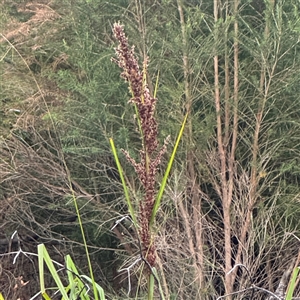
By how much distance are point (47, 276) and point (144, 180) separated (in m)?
5.23

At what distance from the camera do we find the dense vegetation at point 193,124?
413 centimetres

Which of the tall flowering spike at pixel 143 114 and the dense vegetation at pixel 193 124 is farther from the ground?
the tall flowering spike at pixel 143 114

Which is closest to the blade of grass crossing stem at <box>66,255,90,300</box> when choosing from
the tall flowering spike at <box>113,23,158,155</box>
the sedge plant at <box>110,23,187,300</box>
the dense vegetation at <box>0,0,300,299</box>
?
the sedge plant at <box>110,23,187,300</box>

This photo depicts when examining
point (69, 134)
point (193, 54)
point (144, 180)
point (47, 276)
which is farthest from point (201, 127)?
point (144, 180)

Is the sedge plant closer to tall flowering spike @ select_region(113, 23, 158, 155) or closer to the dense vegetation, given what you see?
tall flowering spike @ select_region(113, 23, 158, 155)

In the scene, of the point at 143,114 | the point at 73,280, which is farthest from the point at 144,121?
the point at 73,280

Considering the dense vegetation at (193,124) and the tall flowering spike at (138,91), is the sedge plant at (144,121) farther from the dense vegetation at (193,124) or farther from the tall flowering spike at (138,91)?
the dense vegetation at (193,124)

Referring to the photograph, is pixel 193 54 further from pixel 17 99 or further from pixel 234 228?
pixel 17 99

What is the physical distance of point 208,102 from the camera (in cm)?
460

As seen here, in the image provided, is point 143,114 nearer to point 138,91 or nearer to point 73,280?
point 138,91

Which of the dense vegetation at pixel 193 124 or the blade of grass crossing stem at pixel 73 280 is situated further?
the dense vegetation at pixel 193 124

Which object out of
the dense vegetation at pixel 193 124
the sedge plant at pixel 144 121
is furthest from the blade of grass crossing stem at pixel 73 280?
the dense vegetation at pixel 193 124

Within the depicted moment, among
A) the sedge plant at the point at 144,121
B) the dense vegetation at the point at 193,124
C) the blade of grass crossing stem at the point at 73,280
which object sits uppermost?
the sedge plant at the point at 144,121

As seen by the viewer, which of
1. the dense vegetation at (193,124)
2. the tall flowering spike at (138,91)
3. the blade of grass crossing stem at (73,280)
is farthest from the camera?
the dense vegetation at (193,124)
